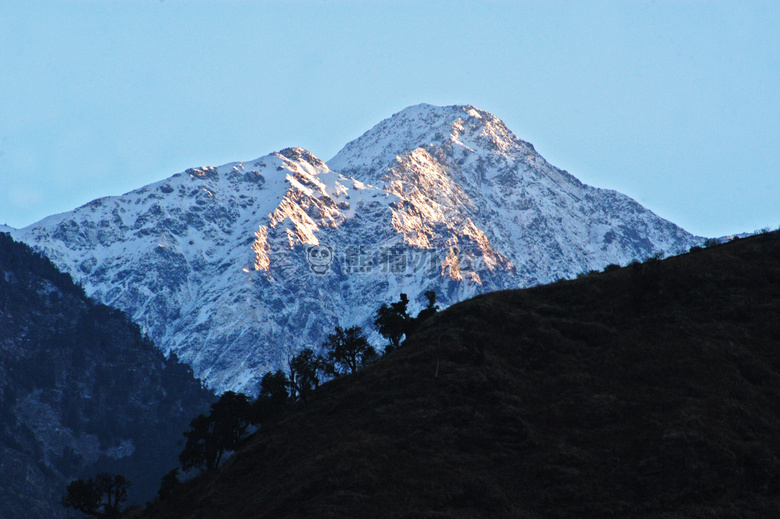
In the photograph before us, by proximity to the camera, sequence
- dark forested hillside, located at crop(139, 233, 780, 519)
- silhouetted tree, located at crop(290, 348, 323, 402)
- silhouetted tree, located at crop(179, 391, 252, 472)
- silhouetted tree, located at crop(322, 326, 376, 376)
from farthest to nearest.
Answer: silhouetted tree, located at crop(322, 326, 376, 376)
silhouetted tree, located at crop(179, 391, 252, 472)
silhouetted tree, located at crop(290, 348, 323, 402)
dark forested hillside, located at crop(139, 233, 780, 519)

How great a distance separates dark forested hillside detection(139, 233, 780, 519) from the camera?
65.9 m

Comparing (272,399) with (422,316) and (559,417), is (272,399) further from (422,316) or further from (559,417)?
(559,417)

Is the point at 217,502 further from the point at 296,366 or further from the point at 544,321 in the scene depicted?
the point at 544,321

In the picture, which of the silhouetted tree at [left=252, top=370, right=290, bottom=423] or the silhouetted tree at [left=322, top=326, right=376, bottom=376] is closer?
the silhouetted tree at [left=252, top=370, right=290, bottom=423]

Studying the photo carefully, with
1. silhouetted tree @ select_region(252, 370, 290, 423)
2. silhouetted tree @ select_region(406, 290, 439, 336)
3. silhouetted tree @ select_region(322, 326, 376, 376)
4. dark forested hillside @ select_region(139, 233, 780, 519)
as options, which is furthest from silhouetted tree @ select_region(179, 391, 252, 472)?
silhouetted tree @ select_region(406, 290, 439, 336)

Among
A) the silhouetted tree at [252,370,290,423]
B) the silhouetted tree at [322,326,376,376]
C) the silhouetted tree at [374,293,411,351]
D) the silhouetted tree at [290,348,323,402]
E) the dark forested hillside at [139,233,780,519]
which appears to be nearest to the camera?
the dark forested hillside at [139,233,780,519]

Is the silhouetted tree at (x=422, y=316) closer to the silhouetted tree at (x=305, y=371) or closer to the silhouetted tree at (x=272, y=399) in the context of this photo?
the silhouetted tree at (x=305, y=371)

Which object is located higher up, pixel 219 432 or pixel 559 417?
pixel 219 432

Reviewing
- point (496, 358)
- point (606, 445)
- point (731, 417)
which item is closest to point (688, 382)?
point (731, 417)

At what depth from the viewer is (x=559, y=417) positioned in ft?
264

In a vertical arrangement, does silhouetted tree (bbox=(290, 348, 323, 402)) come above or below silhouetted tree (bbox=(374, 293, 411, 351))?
below

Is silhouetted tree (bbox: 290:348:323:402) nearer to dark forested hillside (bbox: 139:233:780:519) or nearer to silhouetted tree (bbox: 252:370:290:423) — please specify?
silhouetted tree (bbox: 252:370:290:423)

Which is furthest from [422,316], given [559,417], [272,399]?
[559,417]

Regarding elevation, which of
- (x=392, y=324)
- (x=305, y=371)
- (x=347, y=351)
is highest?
(x=392, y=324)
